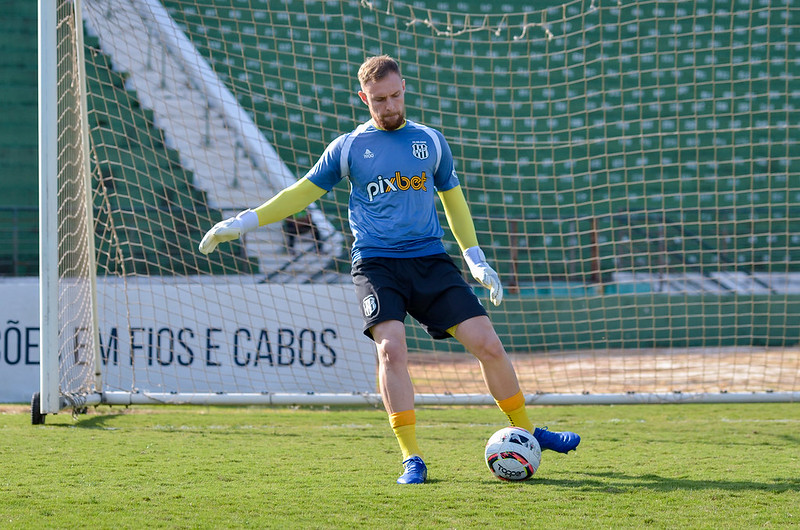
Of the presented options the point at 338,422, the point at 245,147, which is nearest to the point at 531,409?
the point at 338,422

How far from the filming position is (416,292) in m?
3.33

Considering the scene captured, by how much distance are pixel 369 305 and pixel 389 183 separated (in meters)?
0.45

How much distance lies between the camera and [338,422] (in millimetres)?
5371

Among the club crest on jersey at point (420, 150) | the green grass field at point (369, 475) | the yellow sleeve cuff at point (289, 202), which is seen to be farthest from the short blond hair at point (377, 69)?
the green grass field at point (369, 475)

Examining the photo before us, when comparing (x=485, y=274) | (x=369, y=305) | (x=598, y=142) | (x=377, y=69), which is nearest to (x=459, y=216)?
(x=485, y=274)

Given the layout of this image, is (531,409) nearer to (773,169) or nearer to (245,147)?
(245,147)

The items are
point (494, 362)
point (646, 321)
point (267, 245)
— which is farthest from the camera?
point (646, 321)

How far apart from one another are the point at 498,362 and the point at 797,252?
9.34m

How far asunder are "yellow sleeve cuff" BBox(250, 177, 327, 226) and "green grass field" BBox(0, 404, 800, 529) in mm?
942

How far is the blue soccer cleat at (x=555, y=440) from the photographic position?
3.42m

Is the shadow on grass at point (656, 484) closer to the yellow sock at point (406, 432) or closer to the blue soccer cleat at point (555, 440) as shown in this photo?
the blue soccer cleat at point (555, 440)

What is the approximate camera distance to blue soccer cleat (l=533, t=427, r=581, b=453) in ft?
11.2

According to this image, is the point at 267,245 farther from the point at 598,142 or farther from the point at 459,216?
the point at 598,142

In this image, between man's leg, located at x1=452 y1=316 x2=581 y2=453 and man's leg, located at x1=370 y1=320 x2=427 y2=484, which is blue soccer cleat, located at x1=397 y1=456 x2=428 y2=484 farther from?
man's leg, located at x1=452 y1=316 x2=581 y2=453
